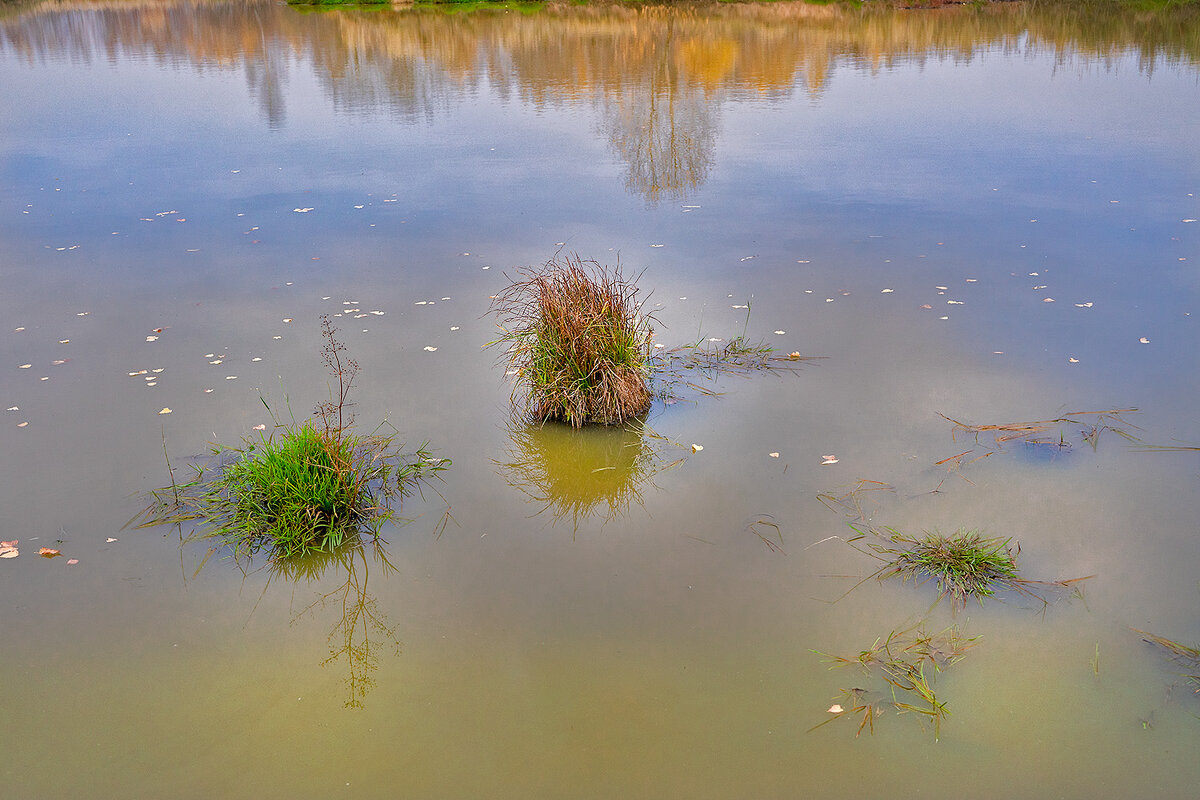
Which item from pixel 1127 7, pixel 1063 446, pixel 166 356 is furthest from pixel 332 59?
pixel 1063 446

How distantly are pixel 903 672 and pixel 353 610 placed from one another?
2544 mm

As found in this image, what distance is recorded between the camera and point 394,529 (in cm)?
501

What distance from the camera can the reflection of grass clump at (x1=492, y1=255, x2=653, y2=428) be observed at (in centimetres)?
558

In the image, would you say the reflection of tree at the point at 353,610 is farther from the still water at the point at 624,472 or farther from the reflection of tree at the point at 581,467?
the reflection of tree at the point at 581,467

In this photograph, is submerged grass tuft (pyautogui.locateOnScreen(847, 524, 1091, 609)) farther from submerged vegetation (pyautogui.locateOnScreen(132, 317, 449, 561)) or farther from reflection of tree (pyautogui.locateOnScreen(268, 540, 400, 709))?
submerged vegetation (pyautogui.locateOnScreen(132, 317, 449, 561))

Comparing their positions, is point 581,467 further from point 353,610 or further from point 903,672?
point 903,672

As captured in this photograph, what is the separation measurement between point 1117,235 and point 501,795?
8.42 m

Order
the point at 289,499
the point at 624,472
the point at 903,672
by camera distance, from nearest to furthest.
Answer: the point at 903,672, the point at 289,499, the point at 624,472

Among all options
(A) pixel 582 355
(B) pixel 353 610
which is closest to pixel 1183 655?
(A) pixel 582 355

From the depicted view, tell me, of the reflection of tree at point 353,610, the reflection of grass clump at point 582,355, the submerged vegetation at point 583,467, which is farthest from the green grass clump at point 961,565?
the reflection of tree at point 353,610

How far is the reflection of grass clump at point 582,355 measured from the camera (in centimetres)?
558

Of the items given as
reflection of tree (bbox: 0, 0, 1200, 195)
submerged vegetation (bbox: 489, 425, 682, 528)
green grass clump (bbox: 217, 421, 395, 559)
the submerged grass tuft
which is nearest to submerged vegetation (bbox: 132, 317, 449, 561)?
green grass clump (bbox: 217, 421, 395, 559)

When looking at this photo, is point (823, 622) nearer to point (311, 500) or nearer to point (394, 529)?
point (394, 529)

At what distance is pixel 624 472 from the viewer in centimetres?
552
